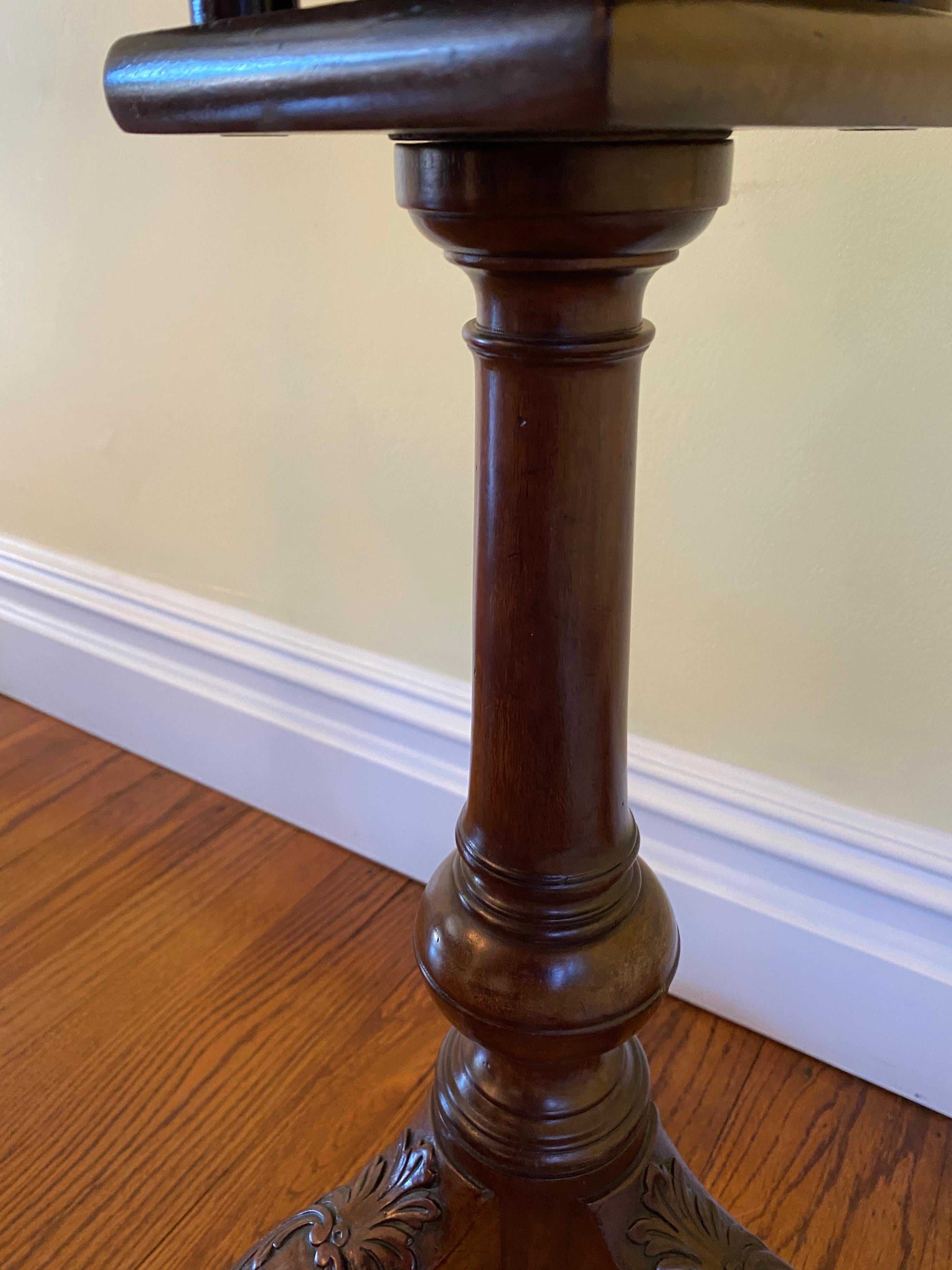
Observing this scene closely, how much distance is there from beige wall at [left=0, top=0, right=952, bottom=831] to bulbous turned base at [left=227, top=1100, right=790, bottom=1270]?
1.06 ft

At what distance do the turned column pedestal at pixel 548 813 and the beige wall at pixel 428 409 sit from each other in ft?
0.94

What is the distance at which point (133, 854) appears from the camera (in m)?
1.10

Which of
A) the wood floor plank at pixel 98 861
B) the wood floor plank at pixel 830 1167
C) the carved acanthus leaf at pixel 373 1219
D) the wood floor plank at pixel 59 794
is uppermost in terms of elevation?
the carved acanthus leaf at pixel 373 1219

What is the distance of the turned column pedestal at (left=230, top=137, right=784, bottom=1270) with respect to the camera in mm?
378

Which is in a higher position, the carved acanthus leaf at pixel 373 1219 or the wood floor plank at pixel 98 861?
the carved acanthus leaf at pixel 373 1219

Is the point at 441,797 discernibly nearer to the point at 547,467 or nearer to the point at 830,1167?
the point at 830,1167

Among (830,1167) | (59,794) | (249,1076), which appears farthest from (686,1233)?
(59,794)

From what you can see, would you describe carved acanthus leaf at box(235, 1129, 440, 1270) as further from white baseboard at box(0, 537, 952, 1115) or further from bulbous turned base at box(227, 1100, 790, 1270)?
A: white baseboard at box(0, 537, 952, 1115)

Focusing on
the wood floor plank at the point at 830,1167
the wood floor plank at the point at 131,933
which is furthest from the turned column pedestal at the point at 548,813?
the wood floor plank at the point at 131,933

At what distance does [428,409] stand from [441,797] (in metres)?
0.37

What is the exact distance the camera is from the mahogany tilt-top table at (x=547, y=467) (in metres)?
0.27

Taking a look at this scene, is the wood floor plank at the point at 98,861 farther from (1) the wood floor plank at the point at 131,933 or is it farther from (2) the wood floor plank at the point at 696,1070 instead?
(2) the wood floor plank at the point at 696,1070

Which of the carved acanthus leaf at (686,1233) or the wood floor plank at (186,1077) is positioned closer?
the carved acanthus leaf at (686,1233)

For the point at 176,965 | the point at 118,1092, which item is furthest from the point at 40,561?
the point at 118,1092
